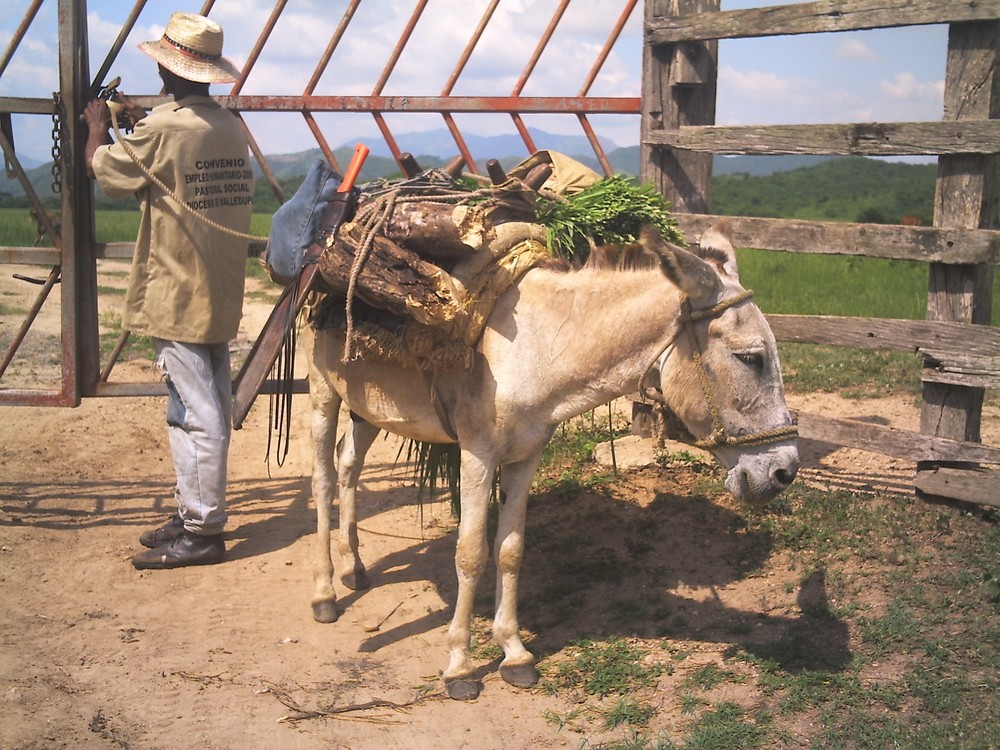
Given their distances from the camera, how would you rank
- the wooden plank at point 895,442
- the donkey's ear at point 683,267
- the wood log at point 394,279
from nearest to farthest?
the donkey's ear at point 683,267 → the wood log at point 394,279 → the wooden plank at point 895,442

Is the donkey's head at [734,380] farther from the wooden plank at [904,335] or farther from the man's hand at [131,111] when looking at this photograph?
the man's hand at [131,111]

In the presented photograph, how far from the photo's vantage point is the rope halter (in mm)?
3715

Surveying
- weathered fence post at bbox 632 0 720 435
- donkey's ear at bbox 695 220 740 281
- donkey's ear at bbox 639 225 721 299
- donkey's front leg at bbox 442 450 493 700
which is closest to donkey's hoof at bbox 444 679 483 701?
donkey's front leg at bbox 442 450 493 700

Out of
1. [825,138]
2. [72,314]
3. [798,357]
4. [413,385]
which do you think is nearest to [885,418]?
[798,357]

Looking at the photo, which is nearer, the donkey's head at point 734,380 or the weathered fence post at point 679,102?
the donkey's head at point 734,380

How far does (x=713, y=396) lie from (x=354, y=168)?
1.91 metres

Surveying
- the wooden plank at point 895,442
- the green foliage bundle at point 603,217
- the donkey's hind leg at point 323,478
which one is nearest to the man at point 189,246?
the donkey's hind leg at point 323,478

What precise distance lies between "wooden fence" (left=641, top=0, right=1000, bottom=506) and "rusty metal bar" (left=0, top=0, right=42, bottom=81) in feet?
12.9

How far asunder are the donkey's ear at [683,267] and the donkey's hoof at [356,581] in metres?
2.72

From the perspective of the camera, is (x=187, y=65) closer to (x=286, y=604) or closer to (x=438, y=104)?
(x=438, y=104)

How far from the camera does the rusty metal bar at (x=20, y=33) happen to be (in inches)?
226

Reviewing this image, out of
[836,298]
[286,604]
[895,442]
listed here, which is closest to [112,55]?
[286,604]

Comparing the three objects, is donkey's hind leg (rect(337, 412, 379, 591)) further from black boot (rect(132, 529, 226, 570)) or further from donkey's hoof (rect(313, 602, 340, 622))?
black boot (rect(132, 529, 226, 570))

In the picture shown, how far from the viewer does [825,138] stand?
5113 millimetres
